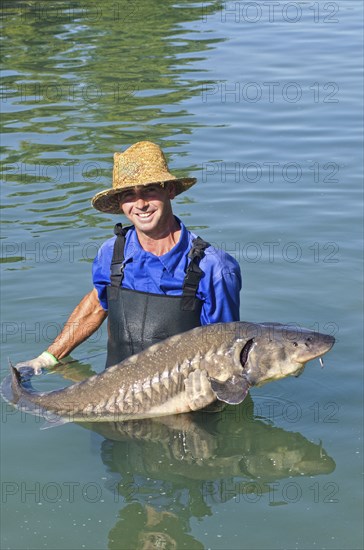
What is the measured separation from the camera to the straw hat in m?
7.40

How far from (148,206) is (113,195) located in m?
0.30

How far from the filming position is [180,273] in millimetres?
7707

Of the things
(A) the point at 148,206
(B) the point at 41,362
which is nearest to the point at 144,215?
(A) the point at 148,206

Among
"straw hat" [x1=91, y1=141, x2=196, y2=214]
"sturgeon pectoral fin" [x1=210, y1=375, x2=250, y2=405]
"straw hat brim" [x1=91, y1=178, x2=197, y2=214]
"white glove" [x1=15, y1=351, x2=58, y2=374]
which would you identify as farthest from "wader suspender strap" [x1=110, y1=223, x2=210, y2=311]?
"white glove" [x1=15, y1=351, x2=58, y2=374]

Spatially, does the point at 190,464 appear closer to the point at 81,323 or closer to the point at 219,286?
the point at 219,286

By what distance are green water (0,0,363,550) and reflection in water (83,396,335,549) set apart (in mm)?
16

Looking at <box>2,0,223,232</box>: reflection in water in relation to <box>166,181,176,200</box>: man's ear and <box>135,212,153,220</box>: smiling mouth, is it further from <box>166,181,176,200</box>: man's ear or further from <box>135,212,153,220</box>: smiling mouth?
<box>135,212,153,220</box>: smiling mouth

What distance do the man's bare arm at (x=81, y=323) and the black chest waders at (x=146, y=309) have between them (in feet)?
0.93

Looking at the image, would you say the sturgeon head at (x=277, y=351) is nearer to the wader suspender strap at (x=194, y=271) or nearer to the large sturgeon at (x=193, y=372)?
the large sturgeon at (x=193, y=372)

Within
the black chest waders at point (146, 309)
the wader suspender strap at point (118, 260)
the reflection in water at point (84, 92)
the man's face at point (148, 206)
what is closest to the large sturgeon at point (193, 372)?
the black chest waders at point (146, 309)

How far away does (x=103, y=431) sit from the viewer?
806 centimetres

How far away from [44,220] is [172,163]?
7.56 feet

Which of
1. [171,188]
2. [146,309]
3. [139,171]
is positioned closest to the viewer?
[139,171]

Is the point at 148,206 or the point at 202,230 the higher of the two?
the point at 148,206
